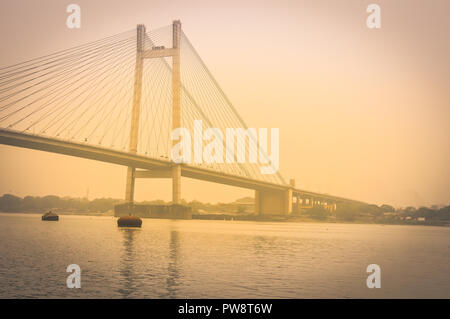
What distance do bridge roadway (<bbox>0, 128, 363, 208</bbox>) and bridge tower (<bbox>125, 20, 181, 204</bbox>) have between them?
182 centimetres

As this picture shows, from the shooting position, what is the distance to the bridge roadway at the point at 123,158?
50969mm

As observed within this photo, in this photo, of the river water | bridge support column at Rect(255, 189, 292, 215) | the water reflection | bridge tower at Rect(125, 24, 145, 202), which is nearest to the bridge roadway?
bridge tower at Rect(125, 24, 145, 202)

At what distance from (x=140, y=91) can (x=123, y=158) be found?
12805 millimetres

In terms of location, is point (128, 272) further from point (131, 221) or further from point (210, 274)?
point (131, 221)

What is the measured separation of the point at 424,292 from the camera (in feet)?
55.1

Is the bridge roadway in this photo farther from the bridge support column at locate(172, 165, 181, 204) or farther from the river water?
the river water

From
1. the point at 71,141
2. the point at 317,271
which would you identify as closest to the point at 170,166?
the point at 71,141

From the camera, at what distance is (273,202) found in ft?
346

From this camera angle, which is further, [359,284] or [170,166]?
[170,166]

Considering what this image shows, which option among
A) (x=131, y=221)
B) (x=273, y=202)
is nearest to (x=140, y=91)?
(x=131, y=221)

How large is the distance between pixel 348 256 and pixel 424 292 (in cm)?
1237

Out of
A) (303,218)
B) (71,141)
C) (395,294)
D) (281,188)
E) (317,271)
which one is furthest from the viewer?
(303,218)
